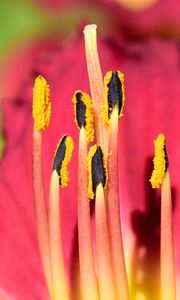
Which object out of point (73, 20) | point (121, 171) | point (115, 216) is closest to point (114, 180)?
point (115, 216)

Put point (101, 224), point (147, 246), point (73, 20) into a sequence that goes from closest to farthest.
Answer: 1. point (101, 224)
2. point (147, 246)
3. point (73, 20)

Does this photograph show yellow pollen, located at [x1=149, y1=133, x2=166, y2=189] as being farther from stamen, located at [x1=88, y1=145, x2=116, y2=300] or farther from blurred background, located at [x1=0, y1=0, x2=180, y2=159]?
blurred background, located at [x1=0, y1=0, x2=180, y2=159]

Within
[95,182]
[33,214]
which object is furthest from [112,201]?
[33,214]

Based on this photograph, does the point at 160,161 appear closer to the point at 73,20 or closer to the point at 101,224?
the point at 101,224

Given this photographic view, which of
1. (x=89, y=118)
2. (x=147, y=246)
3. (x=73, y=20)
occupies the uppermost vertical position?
(x=73, y=20)

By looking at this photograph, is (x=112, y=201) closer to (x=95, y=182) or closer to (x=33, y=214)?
(x=95, y=182)

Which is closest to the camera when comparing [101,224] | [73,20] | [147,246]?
[101,224]
